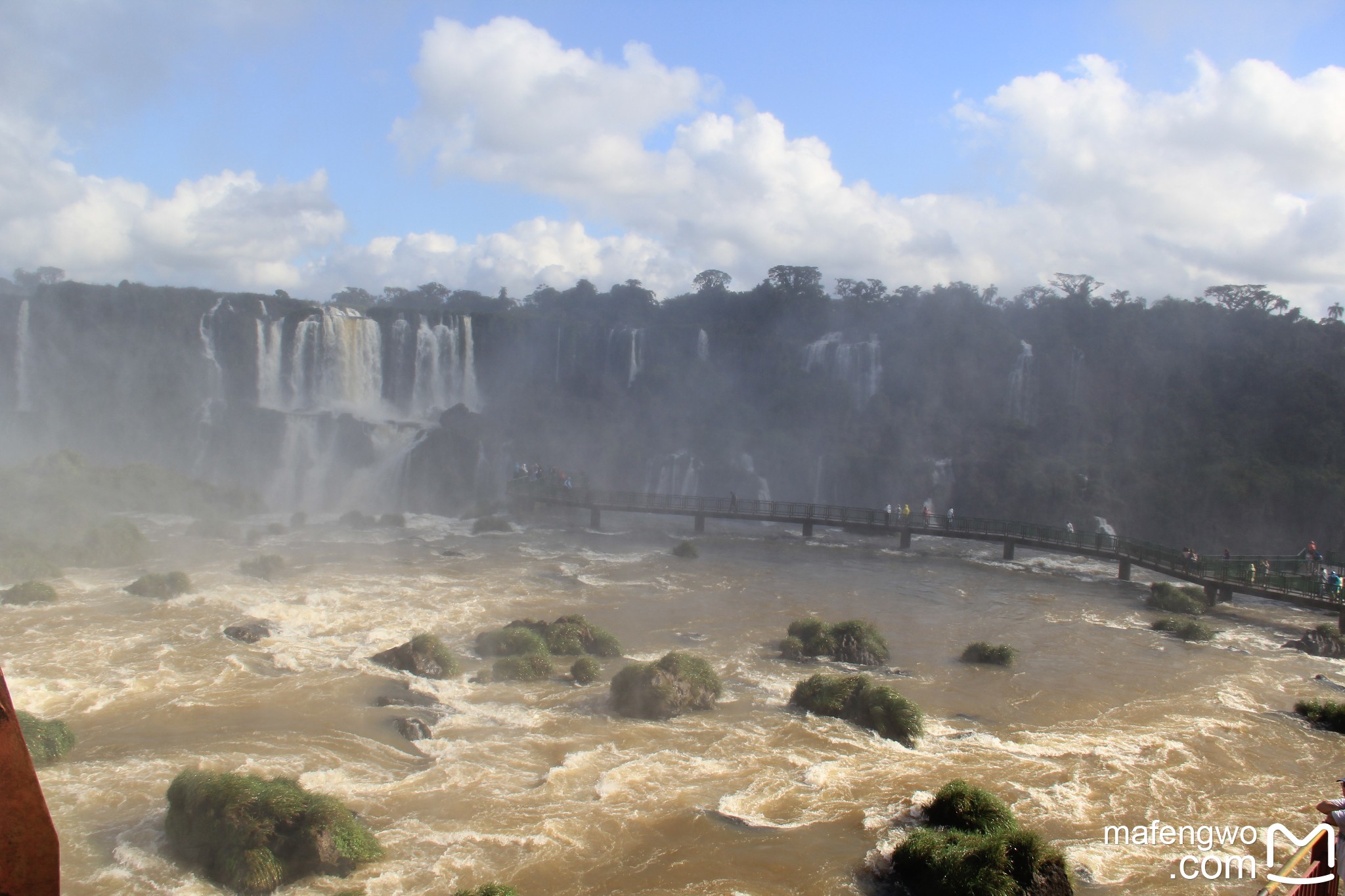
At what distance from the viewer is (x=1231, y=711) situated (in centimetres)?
1606

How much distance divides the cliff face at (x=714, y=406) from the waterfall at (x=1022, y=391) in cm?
17

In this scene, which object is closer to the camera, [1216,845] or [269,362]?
[1216,845]

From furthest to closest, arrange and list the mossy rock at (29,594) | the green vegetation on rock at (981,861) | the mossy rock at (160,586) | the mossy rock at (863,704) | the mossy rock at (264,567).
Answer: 1. the mossy rock at (264,567)
2. the mossy rock at (160,586)
3. the mossy rock at (29,594)
4. the mossy rock at (863,704)
5. the green vegetation on rock at (981,861)

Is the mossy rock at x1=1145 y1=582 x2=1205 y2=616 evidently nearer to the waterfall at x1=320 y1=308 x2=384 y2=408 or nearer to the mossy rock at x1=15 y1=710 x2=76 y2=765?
the mossy rock at x1=15 y1=710 x2=76 y2=765

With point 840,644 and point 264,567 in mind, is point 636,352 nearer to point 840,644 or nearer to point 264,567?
point 264,567

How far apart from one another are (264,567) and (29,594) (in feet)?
18.8

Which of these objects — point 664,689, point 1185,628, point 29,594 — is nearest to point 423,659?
point 664,689

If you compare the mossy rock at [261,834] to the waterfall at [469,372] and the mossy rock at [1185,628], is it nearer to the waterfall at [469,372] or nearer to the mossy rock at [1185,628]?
the mossy rock at [1185,628]

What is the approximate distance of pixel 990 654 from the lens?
1875 centimetres

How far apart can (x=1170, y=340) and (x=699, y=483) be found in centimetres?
3277

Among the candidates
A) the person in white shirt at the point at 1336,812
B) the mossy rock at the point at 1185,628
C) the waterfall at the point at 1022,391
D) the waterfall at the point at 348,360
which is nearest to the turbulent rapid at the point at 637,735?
the mossy rock at the point at 1185,628

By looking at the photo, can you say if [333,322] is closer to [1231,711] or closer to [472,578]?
[472,578]

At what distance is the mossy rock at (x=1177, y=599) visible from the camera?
25.5 m

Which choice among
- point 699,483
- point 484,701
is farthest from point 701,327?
point 484,701
